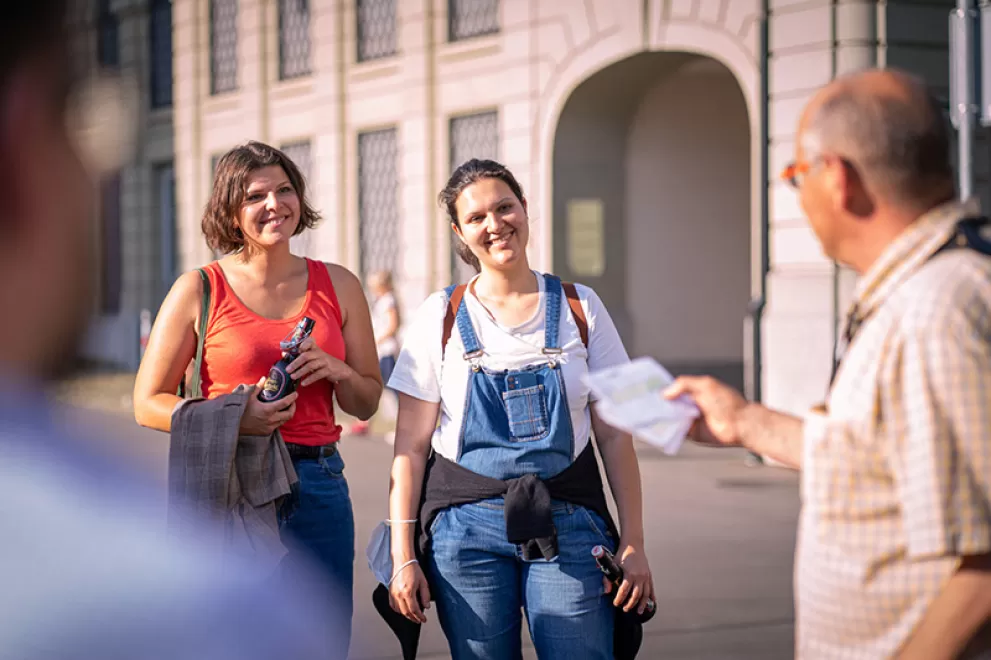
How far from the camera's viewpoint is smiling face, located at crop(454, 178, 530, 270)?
3197 millimetres

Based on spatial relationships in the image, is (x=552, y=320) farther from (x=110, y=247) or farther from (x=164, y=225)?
(x=110, y=247)

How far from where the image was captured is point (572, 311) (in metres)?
3.22

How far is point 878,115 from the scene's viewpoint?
1897mm

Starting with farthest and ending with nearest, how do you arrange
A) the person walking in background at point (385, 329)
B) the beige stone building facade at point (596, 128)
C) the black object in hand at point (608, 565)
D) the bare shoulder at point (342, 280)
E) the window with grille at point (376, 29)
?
the window with grille at point (376, 29), the person walking in background at point (385, 329), the beige stone building facade at point (596, 128), the bare shoulder at point (342, 280), the black object in hand at point (608, 565)

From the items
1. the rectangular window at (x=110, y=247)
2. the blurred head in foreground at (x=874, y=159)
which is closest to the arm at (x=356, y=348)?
the blurred head in foreground at (x=874, y=159)

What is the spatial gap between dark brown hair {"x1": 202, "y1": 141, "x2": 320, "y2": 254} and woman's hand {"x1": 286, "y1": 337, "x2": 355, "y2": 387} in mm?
362

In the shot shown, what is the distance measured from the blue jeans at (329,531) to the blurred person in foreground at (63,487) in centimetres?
9

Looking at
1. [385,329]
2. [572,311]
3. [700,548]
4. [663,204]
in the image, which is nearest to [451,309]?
[572,311]

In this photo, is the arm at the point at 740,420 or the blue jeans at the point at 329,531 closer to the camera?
the arm at the point at 740,420

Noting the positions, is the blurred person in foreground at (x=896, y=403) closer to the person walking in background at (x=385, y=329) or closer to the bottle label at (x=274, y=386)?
the bottle label at (x=274, y=386)

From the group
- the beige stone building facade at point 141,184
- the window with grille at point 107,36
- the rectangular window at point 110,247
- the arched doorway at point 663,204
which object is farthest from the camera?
the rectangular window at point 110,247

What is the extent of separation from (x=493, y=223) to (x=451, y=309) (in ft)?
0.82

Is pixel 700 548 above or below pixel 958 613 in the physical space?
below

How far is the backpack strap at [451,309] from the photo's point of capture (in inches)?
127
